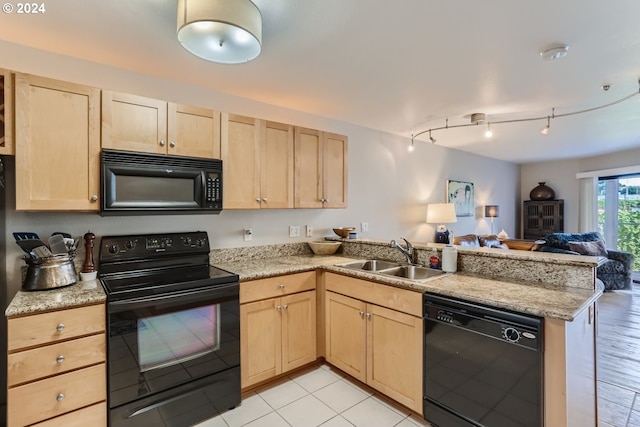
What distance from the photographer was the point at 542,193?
22.6ft

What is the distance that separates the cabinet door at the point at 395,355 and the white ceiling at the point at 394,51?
1.79 metres

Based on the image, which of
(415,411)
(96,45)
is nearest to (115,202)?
(96,45)

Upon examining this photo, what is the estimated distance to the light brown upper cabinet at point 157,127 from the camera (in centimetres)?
199

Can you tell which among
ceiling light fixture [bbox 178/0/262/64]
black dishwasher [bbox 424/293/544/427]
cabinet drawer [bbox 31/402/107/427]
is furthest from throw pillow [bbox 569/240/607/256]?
cabinet drawer [bbox 31/402/107/427]

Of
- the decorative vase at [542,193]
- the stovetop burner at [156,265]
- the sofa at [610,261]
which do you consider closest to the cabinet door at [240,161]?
the stovetop burner at [156,265]

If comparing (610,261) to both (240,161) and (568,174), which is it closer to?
(568,174)

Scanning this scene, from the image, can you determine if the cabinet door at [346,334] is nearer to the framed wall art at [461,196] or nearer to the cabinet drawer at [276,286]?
the cabinet drawer at [276,286]

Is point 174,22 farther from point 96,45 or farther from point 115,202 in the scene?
point 115,202

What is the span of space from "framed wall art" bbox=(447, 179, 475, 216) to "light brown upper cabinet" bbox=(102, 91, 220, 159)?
13.7ft

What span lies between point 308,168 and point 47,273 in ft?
6.73

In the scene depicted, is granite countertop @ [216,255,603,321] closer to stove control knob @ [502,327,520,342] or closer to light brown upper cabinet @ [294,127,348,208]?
stove control knob @ [502,327,520,342]

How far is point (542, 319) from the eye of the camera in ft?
4.76

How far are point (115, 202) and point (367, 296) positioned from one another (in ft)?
5.96

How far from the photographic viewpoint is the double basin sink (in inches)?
95.7
